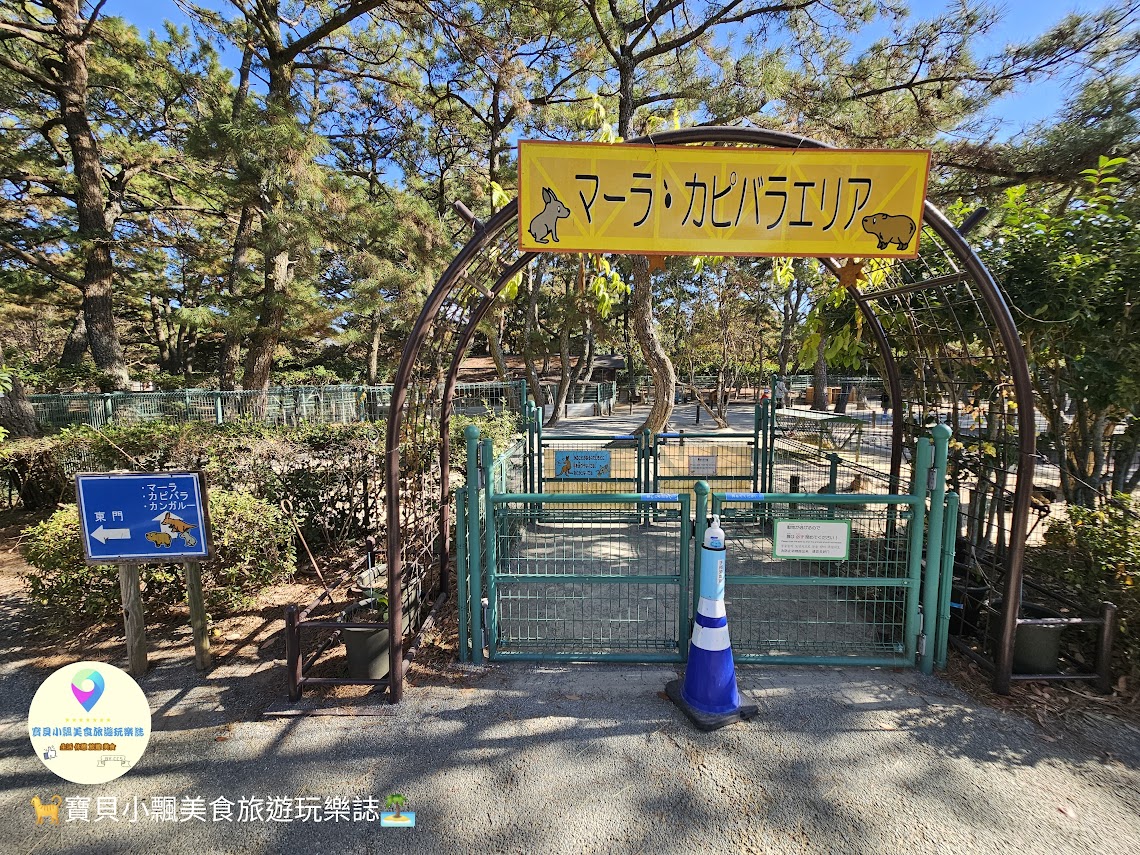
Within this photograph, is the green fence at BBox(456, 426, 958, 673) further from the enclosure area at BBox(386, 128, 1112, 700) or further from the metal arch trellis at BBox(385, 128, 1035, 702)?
the metal arch trellis at BBox(385, 128, 1035, 702)

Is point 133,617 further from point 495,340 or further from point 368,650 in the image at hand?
point 495,340

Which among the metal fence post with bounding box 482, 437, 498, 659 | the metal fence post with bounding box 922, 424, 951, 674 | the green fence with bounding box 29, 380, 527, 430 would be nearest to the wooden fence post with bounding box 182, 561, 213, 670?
the metal fence post with bounding box 482, 437, 498, 659

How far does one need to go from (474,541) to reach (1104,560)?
14.0 ft

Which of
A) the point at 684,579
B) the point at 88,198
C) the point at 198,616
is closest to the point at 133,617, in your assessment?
the point at 198,616

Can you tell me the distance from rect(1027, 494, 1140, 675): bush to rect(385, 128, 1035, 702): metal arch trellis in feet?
1.17

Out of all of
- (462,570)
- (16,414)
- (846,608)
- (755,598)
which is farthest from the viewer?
(16,414)

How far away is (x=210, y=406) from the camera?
1320cm

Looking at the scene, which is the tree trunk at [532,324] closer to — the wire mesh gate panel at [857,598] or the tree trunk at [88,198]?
the tree trunk at [88,198]

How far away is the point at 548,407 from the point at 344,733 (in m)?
23.0

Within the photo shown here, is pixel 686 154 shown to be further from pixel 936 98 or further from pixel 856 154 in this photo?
pixel 936 98

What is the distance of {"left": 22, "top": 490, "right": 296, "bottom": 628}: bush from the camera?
388 centimetres

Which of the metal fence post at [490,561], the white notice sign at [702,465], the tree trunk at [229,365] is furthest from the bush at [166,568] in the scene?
the tree trunk at [229,365]

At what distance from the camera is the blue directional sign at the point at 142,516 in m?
3.21

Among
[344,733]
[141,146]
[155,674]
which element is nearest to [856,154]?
[344,733]
